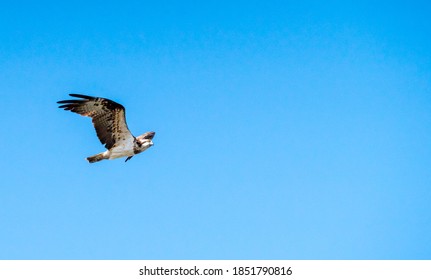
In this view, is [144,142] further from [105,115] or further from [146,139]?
[105,115]

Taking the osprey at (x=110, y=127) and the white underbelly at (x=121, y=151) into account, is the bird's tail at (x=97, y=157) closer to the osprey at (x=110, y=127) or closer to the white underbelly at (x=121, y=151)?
the osprey at (x=110, y=127)

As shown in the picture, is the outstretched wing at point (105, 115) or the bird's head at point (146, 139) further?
the bird's head at point (146, 139)

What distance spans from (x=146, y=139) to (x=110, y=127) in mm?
1284

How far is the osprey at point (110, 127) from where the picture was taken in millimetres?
20125

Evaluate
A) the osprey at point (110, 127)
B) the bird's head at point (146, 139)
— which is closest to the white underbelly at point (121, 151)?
the osprey at point (110, 127)

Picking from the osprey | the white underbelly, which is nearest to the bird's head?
the osprey

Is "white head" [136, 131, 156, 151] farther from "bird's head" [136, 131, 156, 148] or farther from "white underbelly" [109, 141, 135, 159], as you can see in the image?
"white underbelly" [109, 141, 135, 159]

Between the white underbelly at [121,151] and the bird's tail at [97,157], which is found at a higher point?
the white underbelly at [121,151]
